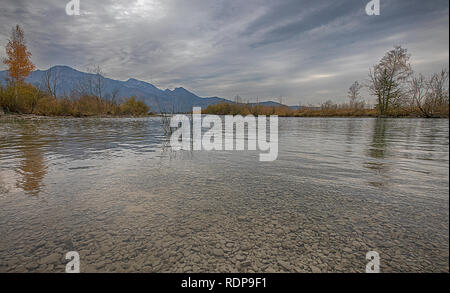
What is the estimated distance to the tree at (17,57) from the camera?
23859 millimetres

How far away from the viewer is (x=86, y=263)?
4.39 feet

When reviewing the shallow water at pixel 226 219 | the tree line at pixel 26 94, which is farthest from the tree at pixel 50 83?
the shallow water at pixel 226 219

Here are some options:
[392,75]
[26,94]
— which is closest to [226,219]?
[392,75]

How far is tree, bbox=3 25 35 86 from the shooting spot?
23.9 metres

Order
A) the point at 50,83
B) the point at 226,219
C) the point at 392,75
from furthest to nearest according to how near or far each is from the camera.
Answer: the point at 50,83 → the point at 392,75 → the point at 226,219

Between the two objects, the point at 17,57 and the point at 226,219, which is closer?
the point at 226,219

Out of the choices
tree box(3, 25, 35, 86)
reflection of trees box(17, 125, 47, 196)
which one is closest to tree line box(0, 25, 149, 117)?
tree box(3, 25, 35, 86)

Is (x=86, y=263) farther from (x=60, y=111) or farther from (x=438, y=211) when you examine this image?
(x=60, y=111)

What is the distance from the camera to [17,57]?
79.8ft

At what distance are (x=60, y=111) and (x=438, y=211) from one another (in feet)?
120

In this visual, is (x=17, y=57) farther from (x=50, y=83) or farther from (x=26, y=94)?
(x=50, y=83)

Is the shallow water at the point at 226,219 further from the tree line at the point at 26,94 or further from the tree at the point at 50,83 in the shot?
the tree at the point at 50,83

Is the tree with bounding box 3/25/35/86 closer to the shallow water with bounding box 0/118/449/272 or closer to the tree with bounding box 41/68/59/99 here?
the tree with bounding box 41/68/59/99
